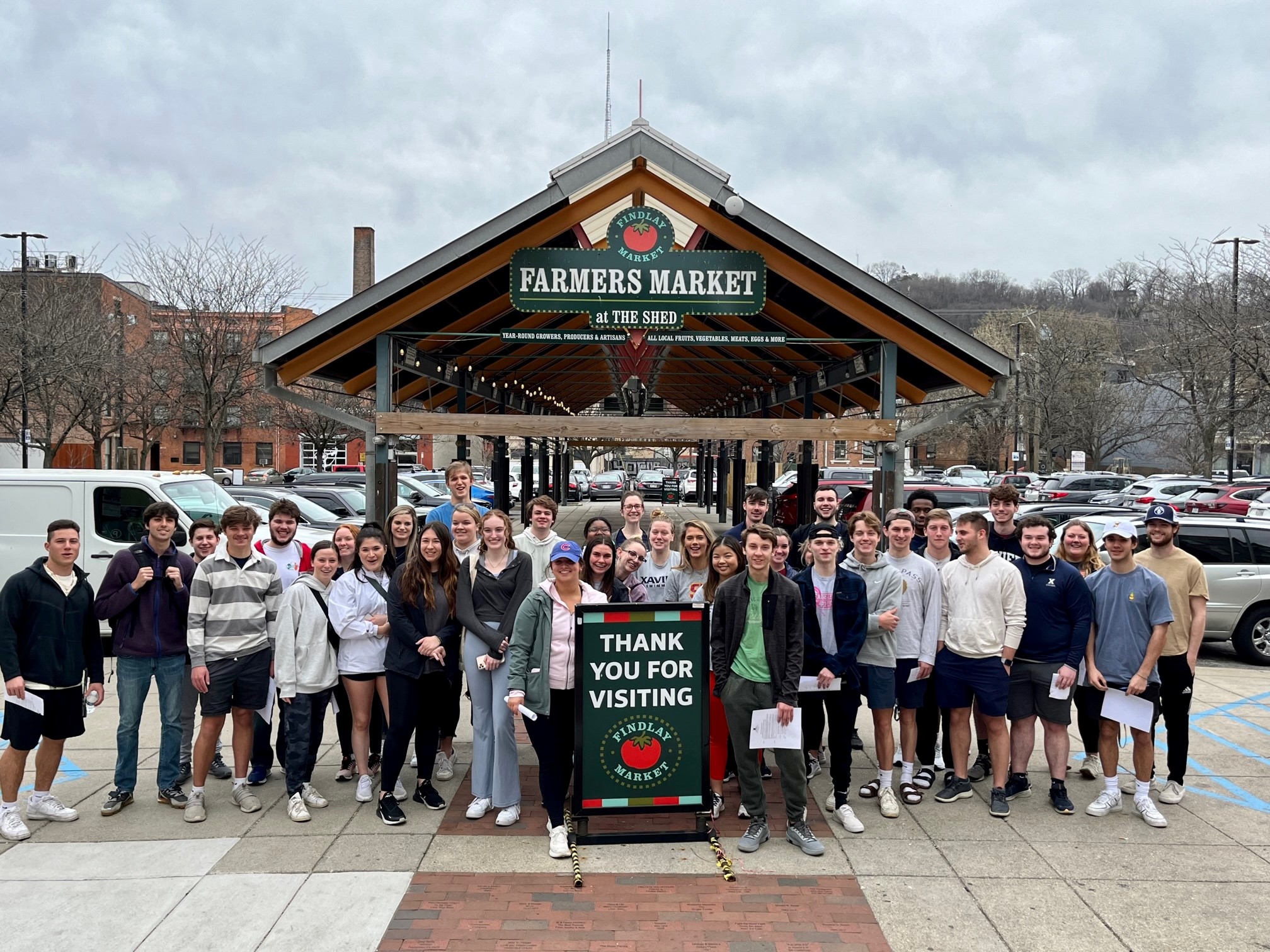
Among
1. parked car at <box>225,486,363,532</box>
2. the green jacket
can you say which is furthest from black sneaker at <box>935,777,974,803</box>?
parked car at <box>225,486,363,532</box>

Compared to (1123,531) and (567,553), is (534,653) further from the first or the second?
(1123,531)

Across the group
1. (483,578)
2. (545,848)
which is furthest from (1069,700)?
(483,578)

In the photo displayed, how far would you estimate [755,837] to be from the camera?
488cm

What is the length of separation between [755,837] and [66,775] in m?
4.60

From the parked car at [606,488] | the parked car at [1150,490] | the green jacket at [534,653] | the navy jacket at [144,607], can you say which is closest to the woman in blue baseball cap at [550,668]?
the green jacket at [534,653]

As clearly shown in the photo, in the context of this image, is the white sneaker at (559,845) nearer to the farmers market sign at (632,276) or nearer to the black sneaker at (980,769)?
the black sneaker at (980,769)

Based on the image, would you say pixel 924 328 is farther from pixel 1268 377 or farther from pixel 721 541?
pixel 1268 377

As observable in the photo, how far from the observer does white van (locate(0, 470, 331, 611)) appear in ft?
32.6

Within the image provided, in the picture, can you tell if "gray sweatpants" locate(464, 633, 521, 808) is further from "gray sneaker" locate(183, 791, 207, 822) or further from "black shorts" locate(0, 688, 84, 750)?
"black shorts" locate(0, 688, 84, 750)

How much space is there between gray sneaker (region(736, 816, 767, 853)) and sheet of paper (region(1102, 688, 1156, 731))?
80.2 inches

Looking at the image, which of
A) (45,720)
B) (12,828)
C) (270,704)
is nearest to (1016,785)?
(270,704)

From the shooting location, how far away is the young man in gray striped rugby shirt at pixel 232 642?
5266 mm

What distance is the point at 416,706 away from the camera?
17.6ft

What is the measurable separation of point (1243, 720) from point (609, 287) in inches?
278
